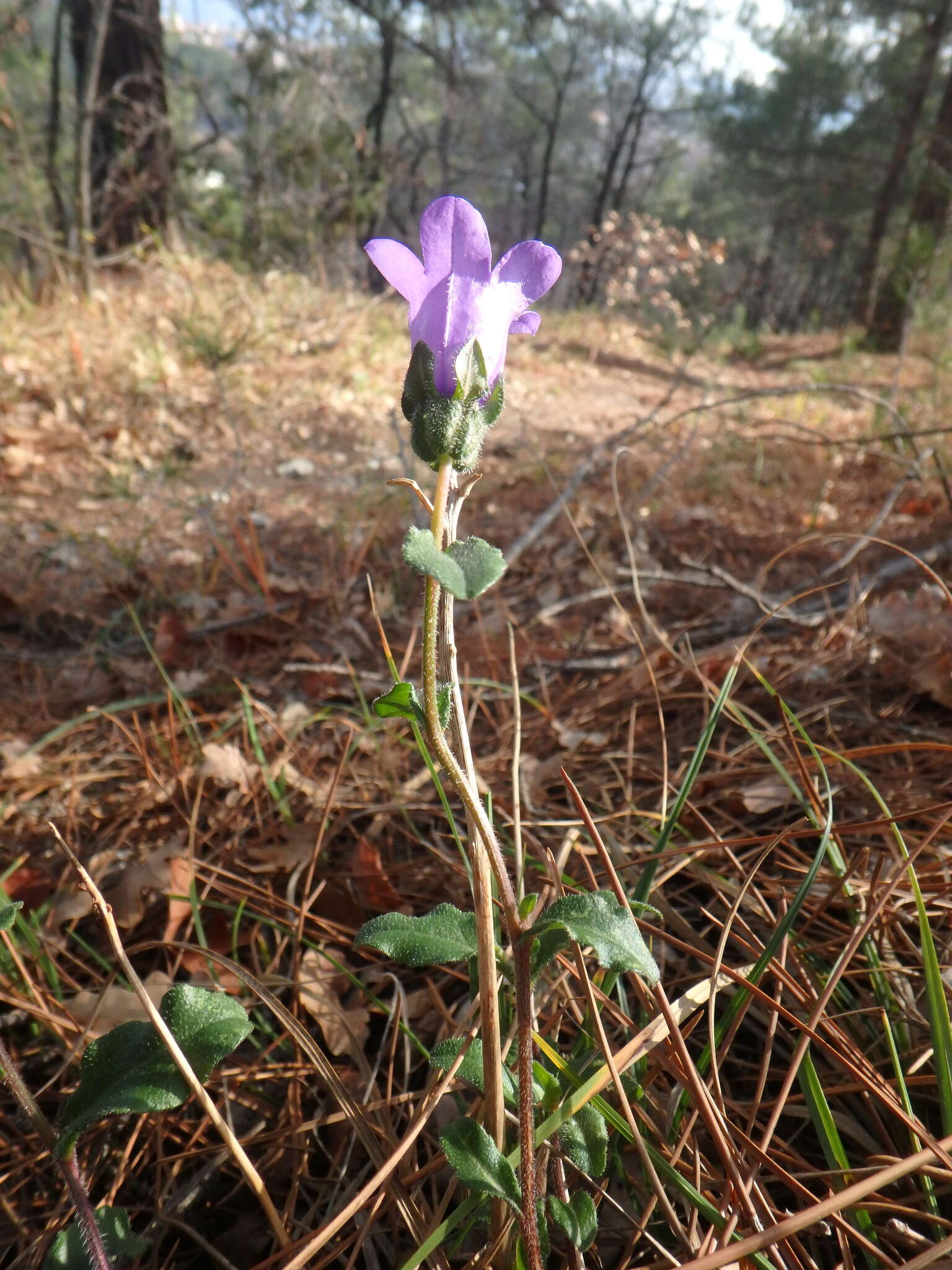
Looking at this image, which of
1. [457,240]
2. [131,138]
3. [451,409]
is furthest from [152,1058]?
[131,138]

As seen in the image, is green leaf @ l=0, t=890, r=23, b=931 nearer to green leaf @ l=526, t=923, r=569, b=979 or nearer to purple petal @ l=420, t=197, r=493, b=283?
green leaf @ l=526, t=923, r=569, b=979

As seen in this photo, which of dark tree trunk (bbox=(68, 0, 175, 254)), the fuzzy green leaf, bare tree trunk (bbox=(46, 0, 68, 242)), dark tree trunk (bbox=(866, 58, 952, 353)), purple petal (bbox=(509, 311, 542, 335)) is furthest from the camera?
dark tree trunk (bbox=(866, 58, 952, 353))

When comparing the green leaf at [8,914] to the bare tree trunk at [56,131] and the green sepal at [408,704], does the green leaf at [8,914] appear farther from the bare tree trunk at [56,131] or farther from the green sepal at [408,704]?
the bare tree trunk at [56,131]

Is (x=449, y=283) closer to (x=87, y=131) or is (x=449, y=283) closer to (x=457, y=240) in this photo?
(x=457, y=240)

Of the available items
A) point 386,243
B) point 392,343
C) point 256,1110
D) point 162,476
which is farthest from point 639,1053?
point 392,343

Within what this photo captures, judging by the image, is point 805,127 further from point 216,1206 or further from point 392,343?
point 216,1206

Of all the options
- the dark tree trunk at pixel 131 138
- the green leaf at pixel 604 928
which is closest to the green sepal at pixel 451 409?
the green leaf at pixel 604 928

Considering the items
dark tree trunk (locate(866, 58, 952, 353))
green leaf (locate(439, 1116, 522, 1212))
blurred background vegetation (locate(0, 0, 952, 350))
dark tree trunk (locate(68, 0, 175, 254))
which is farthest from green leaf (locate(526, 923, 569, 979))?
dark tree trunk (locate(866, 58, 952, 353))
